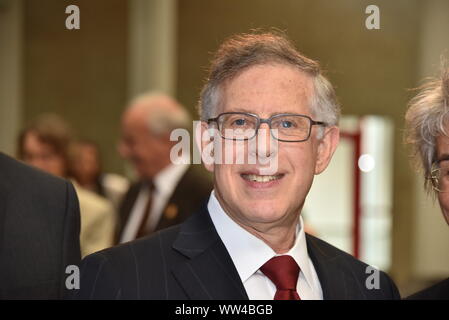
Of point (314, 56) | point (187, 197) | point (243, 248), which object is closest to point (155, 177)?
point (187, 197)

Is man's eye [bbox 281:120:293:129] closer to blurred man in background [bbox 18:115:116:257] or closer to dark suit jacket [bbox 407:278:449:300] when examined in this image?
dark suit jacket [bbox 407:278:449:300]

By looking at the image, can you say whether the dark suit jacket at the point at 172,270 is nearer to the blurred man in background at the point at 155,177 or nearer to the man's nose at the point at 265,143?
the man's nose at the point at 265,143

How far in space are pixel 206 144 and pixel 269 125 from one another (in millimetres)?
222

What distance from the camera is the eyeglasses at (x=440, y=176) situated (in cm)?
219

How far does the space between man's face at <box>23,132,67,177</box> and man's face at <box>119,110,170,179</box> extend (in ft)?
1.39

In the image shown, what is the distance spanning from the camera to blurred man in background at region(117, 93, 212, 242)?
144 inches

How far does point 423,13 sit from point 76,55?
12.7 ft

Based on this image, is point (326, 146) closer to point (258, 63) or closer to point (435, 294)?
point (258, 63)

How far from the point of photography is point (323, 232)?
920 centimetres

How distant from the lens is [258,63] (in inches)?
80.4

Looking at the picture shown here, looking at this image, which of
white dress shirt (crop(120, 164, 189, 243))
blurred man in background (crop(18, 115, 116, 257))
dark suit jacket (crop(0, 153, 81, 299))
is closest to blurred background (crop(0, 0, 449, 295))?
blurred man in background (crop(18, 115, 116, 257))

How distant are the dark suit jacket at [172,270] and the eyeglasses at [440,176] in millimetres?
393
